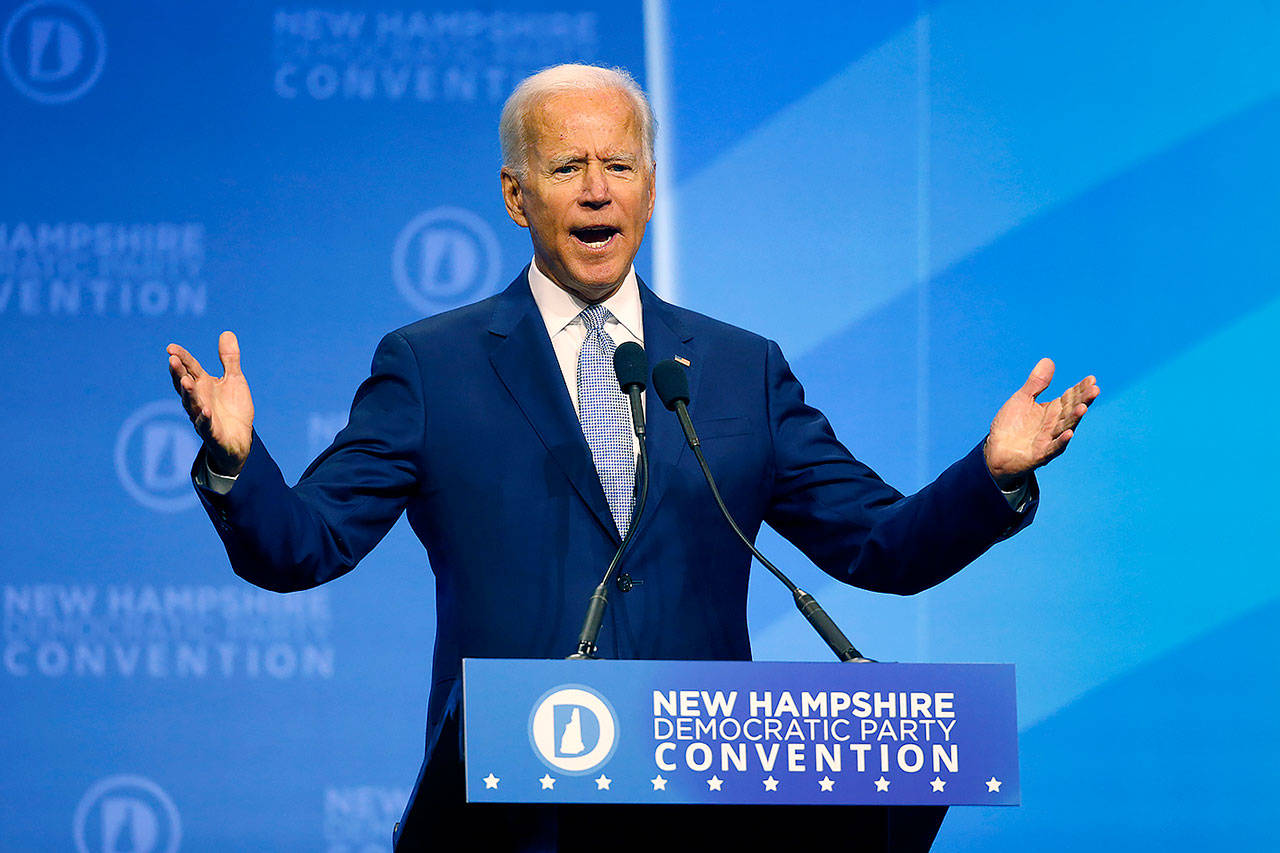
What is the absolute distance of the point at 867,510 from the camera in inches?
86.8

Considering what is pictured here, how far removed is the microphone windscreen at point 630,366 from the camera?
6.03 ft

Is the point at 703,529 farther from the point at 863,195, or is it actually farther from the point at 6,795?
the point at 6,795

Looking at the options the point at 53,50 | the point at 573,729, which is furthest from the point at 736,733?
the point at 53,50

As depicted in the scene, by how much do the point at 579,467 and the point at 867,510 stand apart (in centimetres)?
42

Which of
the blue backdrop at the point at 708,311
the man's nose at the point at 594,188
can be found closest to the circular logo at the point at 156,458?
the blue backdrop at the point at 708,311

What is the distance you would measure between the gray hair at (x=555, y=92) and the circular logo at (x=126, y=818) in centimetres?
172

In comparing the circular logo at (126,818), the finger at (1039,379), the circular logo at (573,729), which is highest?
the finger at (1039,379)

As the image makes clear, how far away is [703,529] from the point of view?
212cm

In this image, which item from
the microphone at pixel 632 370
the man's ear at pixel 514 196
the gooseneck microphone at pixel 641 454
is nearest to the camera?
the gooseneck microphone at pixel 641 454

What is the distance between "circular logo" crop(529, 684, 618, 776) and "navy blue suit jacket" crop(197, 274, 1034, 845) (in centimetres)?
55

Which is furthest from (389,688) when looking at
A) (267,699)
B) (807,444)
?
(807,444)

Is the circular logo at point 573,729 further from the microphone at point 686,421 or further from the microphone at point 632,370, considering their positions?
the microphone at point 632,370

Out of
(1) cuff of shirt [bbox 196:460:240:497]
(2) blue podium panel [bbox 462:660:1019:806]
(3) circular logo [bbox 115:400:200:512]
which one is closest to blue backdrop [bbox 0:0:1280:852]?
(3) circular logo [bbox 115:400:200:512]

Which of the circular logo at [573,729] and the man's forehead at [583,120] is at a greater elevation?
the man's forehead at [583,120]
